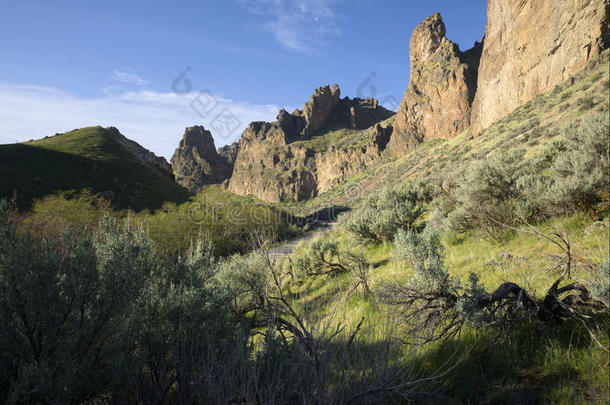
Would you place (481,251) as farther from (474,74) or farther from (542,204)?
(474,74)

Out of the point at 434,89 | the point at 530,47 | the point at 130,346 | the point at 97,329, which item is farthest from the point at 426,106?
the point at 97,329

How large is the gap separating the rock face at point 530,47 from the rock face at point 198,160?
11478 centimetres

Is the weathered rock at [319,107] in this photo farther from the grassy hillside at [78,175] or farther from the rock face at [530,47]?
the grassy hillside at [78,175]

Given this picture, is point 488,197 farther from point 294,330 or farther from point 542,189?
point 294,330

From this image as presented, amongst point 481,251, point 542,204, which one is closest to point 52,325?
point 481,251

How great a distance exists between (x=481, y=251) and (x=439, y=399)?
3159 mm

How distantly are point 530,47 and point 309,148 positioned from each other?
80621 mm

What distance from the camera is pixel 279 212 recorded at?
28.7 meters

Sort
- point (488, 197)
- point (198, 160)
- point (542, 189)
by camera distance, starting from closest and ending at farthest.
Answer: point (542, 189), point (488, 197), point (198, 160)

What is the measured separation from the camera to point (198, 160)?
13450 cm

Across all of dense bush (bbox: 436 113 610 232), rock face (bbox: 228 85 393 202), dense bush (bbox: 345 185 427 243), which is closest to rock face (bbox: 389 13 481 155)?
rock face (bbox: 228 85 393 202)

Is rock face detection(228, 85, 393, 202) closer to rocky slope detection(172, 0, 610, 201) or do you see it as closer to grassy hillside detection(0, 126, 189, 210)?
rocky slope detection(172, 0, 610, 201)

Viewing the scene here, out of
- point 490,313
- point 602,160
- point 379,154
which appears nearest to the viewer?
point 490,313

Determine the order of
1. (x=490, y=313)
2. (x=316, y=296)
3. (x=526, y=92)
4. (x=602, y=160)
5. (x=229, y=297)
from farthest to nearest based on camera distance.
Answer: (x=526, y=92), (x=316, y=296), (x=602, y=160), (x=229, y=297), (x=490, y=313)
